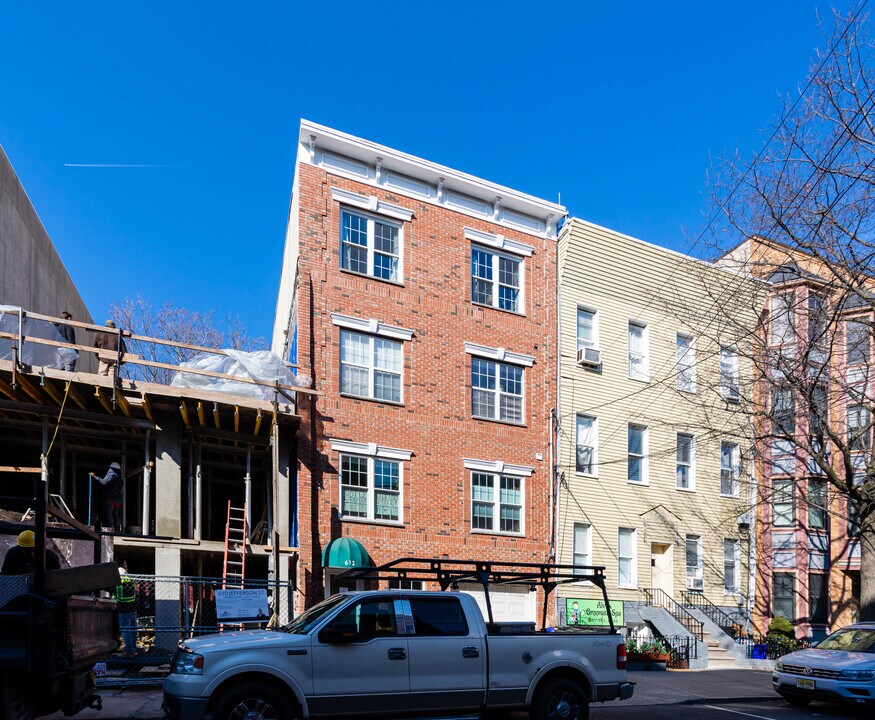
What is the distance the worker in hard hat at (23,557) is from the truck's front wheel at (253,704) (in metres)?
2.29

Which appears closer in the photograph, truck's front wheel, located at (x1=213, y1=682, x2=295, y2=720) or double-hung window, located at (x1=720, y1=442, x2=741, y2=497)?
truck's front wheel, located at (x1=213, y1=682, x2=295, y2=720)

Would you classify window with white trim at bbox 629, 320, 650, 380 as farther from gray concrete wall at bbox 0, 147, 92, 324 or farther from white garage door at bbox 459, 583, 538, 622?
gray concrete wall at bbox 0, 147, 92, 324

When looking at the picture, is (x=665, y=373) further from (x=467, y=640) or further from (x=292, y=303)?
(x=467, y=640)

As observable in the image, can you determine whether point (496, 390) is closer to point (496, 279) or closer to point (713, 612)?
point (496, 279)

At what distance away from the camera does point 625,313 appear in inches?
1022

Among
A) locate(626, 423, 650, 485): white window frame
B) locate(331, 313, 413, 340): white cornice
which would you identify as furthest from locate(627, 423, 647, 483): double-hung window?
locate(331, 313, 413, 340): white cornice

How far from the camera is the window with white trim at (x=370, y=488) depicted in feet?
66.4

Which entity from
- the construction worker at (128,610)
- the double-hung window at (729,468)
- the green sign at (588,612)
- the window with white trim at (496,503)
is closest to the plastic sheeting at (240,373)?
the construction worker at (128,610)

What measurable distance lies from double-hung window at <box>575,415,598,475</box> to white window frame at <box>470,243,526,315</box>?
3695 mm

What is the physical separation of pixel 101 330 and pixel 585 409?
13.6 m

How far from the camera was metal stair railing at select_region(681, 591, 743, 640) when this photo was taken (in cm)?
2503

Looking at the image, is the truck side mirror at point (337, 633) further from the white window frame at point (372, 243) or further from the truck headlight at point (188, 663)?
the white window frame at point (372, 243)

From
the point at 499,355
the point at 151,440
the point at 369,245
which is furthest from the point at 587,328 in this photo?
the point at 151,440

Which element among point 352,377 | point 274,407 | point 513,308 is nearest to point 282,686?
point 274,407
